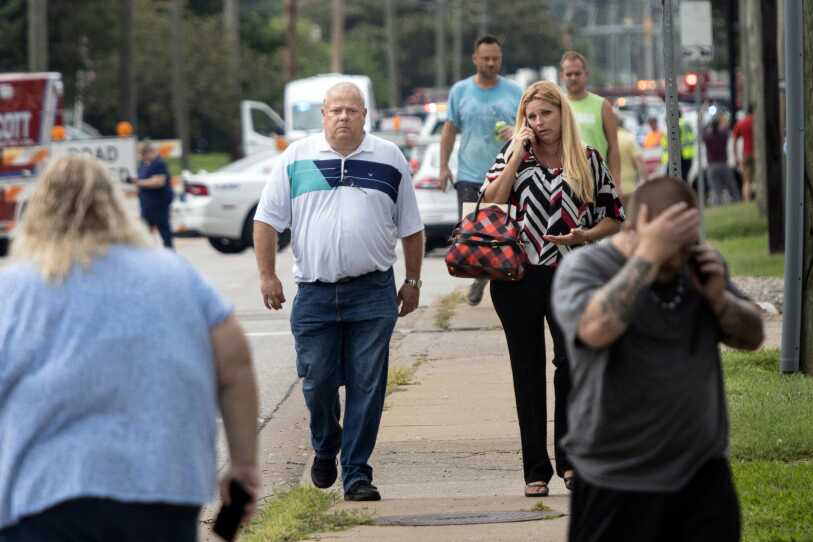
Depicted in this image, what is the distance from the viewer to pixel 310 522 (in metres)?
6.23

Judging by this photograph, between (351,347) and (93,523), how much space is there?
3.53 meters

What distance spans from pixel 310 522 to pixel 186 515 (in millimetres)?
2752

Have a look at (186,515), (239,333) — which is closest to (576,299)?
(239,333)

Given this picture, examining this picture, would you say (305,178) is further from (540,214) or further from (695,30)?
(695,30)

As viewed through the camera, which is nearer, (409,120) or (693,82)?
(693,82)

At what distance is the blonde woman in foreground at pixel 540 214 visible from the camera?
644cm

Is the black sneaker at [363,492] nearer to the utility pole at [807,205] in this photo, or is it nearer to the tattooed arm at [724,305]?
the tattooed arm at [724,305]

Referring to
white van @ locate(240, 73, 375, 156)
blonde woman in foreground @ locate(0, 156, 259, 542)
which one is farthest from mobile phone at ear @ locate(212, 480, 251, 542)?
white van @ locate(240, 73, 375, 156)

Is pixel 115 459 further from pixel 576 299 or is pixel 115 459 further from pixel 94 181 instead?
pixel 576 299

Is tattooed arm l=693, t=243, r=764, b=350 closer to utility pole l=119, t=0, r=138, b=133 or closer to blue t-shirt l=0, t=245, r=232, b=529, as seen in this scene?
blue t-shirt l=0, t=245, r=232, b=529

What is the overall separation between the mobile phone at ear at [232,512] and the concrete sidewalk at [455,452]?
2.10m

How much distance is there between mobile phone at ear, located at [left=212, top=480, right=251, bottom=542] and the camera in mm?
3711

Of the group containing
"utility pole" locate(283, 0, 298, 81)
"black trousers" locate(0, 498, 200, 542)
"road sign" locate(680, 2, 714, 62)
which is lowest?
"black trousers" locate(0, 498, 200, 542)

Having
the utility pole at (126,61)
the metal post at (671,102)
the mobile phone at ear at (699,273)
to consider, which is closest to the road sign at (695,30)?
the metal post at (671,102)
